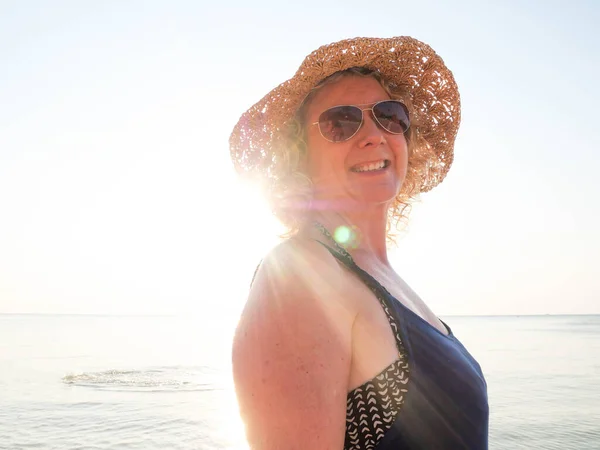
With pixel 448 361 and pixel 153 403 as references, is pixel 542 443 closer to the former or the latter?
pixel 153 403

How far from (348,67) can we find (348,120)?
34 centimetres

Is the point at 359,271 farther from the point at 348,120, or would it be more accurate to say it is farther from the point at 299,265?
the point at 348,120

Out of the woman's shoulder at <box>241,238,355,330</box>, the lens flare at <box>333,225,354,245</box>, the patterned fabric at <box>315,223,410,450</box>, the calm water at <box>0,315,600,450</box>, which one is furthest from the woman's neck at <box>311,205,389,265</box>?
the calm water at <box>0,315,600,450</box>

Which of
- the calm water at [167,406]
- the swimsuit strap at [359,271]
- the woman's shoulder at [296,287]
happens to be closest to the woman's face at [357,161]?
the swimsuit strap at [359,271]

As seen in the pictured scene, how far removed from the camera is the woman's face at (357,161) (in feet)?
7.53

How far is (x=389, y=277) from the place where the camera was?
7.75 feet

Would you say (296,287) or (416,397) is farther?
(416,397)

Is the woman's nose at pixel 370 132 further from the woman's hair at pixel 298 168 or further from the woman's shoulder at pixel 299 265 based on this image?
the woman's shoulder at pixel 299 265

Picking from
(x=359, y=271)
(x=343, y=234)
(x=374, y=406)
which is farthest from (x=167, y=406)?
(x=374, y=406)

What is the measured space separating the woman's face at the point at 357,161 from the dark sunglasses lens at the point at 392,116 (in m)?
0.03

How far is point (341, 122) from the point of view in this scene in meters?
2.31

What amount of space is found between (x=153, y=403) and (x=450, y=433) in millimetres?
14926

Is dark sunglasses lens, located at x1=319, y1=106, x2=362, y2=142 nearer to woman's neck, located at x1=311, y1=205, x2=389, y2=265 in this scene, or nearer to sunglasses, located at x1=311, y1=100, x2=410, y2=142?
sunglasses, located at x1=311, y1=100, x2=410, y2=142

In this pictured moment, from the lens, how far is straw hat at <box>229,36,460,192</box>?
8.09ft
